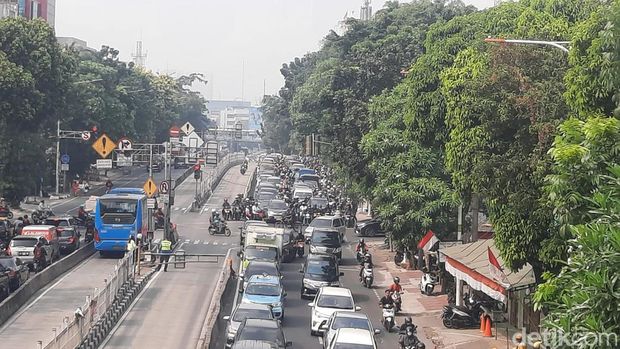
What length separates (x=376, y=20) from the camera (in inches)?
3140

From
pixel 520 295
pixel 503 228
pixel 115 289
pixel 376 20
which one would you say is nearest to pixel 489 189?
pixel 503 228

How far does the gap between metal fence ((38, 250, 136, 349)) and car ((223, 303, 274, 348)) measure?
11.0 ft

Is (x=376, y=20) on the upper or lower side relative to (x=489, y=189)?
upper

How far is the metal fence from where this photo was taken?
810 inches

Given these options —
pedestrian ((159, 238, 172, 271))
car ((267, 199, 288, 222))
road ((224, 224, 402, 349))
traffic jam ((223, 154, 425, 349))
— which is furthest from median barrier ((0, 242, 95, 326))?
car ((267, 199, 288, 222))

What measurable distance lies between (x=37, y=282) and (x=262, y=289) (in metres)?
8.79

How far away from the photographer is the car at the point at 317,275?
1361 inches

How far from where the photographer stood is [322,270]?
35.4 meters

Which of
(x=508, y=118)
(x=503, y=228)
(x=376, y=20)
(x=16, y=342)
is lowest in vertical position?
(x=16, y=342)

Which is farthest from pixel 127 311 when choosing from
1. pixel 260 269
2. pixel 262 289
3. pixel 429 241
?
pixel 429 241

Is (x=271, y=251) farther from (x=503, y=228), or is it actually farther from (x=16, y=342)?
(x=503, y=228)

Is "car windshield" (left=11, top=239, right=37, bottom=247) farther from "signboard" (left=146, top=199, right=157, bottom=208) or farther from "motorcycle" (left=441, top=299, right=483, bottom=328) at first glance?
"motorcycle" (left=441, top=299, right=483, bottom=328)

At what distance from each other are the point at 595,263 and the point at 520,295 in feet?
58.6

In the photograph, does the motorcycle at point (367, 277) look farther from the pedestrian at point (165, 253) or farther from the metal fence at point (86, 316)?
the metal fence at point (86, 316)
